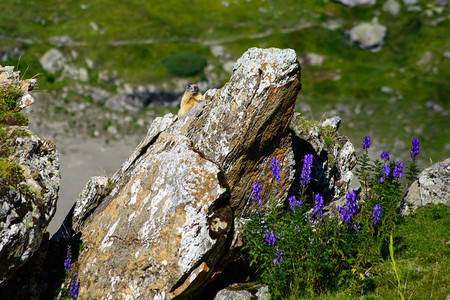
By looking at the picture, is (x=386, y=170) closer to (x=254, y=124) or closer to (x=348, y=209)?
(x=348, y=209)

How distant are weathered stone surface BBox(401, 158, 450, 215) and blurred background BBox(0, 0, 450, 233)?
28.9m

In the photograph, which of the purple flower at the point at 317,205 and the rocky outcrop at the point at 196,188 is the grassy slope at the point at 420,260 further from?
the rocky outcrop at the point at 196,188

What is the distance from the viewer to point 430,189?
15297mm

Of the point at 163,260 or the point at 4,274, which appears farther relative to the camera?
the point at 163,260

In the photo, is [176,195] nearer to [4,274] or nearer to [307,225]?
[307,225]

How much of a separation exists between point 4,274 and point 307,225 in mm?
7887

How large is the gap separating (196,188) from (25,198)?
14.8 feet

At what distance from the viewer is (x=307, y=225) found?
1241 cm

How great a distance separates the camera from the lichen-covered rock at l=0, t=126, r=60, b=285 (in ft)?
35.4

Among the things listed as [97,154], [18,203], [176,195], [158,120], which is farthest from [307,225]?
[97,154]

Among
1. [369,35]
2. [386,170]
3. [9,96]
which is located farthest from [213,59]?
[386,170]

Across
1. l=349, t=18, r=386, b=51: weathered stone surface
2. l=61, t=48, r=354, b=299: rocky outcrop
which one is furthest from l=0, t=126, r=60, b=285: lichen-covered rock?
l=349, t=18, r=386, b=51: weathered stone surface

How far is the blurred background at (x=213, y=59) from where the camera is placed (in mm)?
46594

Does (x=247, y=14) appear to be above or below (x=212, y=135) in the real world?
below
